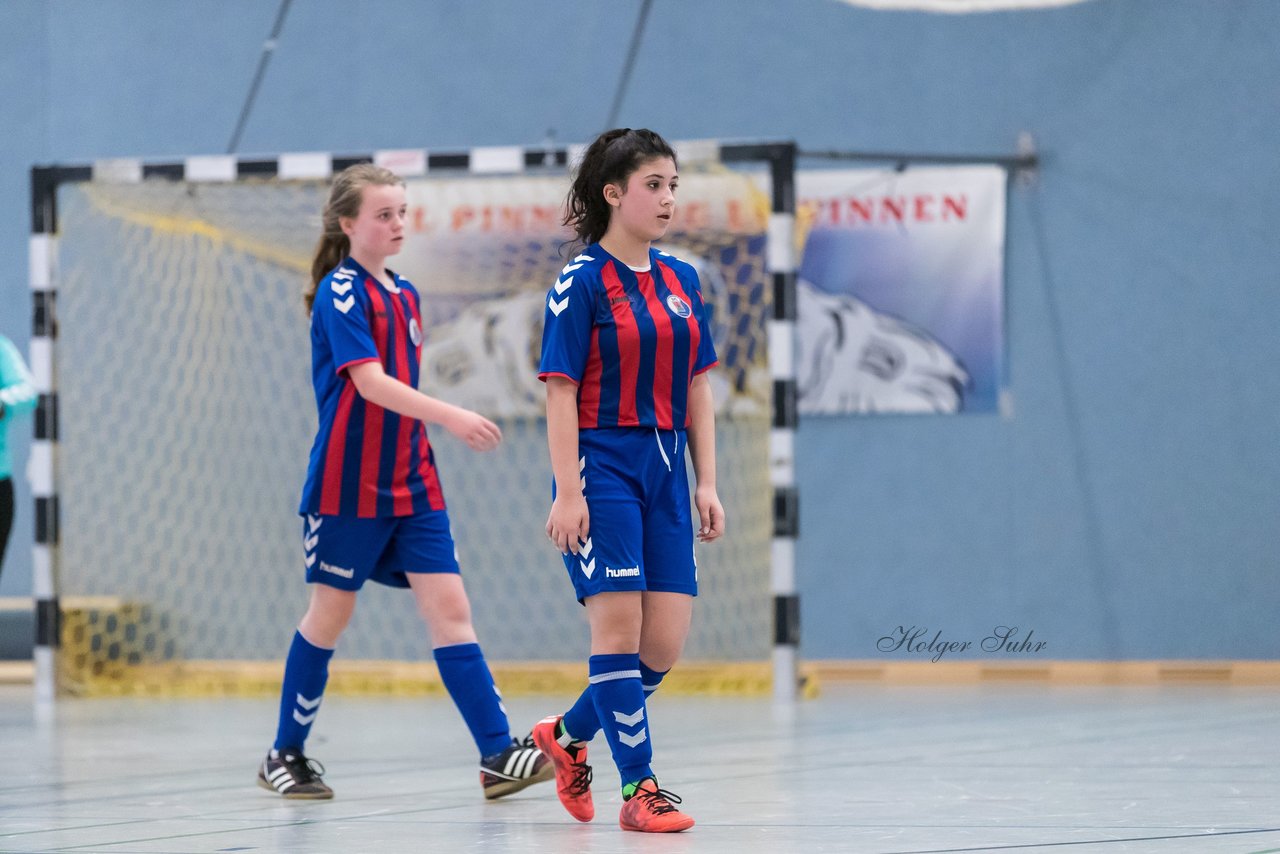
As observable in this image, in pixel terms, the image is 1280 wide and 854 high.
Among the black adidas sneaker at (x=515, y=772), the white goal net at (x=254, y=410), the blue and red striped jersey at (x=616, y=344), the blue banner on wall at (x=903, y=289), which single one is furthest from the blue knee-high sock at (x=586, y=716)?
the blue banner on wall at (x=903, y=289)

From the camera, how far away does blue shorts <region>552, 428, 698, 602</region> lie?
129 inches

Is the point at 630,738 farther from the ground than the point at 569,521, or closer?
closer

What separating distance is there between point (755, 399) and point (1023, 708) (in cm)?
222

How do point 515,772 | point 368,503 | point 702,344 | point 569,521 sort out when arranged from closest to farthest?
point 569,521, point 702,344, point 515,772, point 368,503

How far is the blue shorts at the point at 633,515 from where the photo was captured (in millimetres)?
3270

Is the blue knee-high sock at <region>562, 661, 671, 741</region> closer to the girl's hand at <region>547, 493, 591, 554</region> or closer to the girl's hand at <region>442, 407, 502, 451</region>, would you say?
the girl's hand at <region>547, 493, 591, 554</region>

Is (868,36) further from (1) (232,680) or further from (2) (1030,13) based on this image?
(1) (232,680)

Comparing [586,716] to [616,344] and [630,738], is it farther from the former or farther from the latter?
[616,344]

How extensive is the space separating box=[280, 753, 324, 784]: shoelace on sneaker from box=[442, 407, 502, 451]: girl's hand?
3.29 ft

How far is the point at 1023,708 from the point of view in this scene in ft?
20.0

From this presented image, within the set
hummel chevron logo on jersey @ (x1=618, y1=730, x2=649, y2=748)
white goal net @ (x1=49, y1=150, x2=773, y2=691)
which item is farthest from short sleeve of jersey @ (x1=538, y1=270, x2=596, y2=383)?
white goal net @ (x1=49, y1=150, x2=773, y2=691)

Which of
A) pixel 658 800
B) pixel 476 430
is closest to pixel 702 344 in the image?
pixel 476 430

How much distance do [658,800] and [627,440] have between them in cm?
69

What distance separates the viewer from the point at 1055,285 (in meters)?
Result: 7.68
